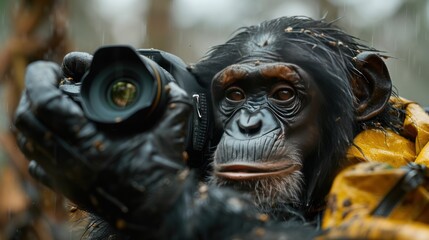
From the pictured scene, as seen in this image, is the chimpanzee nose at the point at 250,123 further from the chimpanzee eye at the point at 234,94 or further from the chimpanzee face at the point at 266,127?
the chimpanzee eye at the point at 234,94

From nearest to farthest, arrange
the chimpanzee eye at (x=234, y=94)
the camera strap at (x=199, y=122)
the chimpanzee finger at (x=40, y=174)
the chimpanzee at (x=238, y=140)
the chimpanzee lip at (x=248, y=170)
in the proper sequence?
the chimpanzee at (x=238, y=140), the chimpanzee finger at (x=40, y=174), the chimpanzee lip at (x=248, y=170), the camera strap at (x=199, y=122), the chimpanzee eye at (x=234, y=94)

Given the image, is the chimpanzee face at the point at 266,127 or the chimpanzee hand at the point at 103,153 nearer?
the chimpanzee hand at the point at 103,153

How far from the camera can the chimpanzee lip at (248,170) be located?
2.59m

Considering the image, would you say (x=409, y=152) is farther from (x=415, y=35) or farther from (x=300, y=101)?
(x=415, y=35)

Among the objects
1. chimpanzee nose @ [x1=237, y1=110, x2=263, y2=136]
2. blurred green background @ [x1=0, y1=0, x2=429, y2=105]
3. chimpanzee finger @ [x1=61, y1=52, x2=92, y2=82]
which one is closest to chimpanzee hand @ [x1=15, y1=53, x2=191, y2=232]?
chimpanzee finger @ [x1=61, y1=52, x2=92, y2=82]

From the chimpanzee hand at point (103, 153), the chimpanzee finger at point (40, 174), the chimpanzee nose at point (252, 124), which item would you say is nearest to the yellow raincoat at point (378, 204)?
the chimpanzee hand at point (103, 153)

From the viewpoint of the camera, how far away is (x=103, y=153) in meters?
2.02

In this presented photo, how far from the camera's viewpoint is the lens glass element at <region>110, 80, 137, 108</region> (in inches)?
81.5

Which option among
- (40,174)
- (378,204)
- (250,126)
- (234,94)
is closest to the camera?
(378,204)

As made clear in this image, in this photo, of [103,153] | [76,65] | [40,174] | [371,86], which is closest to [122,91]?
[103,153]

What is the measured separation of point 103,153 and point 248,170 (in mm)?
748

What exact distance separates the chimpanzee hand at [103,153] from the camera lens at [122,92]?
4.0 inches

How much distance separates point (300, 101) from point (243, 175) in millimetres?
528

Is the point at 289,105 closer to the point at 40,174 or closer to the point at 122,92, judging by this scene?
the point at 122,92
